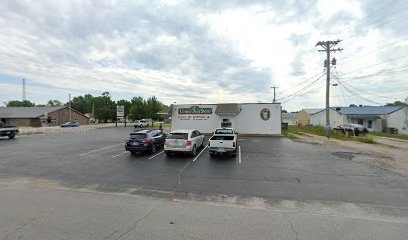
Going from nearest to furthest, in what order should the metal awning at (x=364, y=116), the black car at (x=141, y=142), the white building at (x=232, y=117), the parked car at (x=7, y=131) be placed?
the black car at (x=141, y=142), the parked car at (x=7, y=131), the white building at (x=232, y=117), the metal awning at (x=364, y=116)

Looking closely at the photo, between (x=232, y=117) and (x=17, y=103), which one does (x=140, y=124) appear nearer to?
(x=232, y=117)

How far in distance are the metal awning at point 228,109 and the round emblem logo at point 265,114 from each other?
2.91 m

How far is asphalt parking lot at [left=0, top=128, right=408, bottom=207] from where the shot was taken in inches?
308

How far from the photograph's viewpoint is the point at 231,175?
33.0ft

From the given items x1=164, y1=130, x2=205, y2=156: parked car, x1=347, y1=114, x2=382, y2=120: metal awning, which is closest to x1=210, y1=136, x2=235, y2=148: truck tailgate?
x1=164, y1=130, x2=205, y2=156: parked car

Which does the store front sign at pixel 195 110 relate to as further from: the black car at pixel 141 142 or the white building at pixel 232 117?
the black car at pixel 141 142

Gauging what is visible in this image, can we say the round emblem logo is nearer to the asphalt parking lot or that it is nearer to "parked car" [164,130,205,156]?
the asphalt parking lot

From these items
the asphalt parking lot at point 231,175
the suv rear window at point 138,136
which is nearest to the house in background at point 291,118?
the asphalt parking lot at point 231,175

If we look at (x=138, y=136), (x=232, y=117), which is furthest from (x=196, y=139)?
(x=232, y=117)

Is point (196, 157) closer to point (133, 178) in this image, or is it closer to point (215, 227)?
point (133, 178)

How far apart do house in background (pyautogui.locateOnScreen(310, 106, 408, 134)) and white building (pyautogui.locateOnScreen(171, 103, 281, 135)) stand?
2756 centimetres

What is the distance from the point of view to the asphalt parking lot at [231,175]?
308 inches

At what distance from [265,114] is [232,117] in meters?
4.15

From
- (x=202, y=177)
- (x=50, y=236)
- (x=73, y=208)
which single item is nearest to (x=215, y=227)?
(x=50, y=236)
